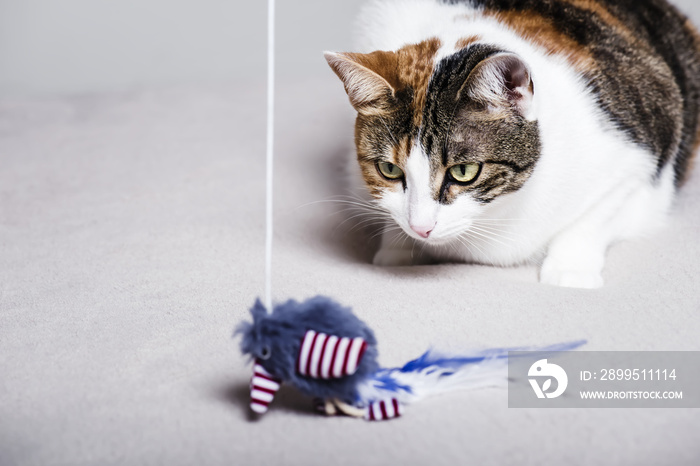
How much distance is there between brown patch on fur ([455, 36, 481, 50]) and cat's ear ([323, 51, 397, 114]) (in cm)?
13

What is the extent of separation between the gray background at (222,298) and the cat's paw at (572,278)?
0.12 feet

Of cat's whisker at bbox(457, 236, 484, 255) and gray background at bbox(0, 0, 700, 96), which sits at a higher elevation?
gray background at bbox(0, 0, 700, 96)

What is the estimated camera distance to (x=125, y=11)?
9.48 ft

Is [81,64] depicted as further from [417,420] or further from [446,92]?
[417,420]

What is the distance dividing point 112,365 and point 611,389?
72 cm

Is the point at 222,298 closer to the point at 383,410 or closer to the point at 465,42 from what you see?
the point at 383,410

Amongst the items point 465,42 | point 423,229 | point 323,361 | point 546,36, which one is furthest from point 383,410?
point 546,36

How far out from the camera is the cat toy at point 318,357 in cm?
79

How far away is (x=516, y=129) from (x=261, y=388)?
2.13 ft

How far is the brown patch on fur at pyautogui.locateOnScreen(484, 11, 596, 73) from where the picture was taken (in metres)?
1.35

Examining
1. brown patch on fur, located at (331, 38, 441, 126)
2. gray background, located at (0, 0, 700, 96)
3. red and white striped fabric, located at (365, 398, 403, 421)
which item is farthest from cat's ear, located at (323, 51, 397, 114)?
gray background, located at (0, 0, 700, 96)

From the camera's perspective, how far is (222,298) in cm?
122

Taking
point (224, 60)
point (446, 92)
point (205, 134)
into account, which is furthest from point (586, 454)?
point (224, 60)

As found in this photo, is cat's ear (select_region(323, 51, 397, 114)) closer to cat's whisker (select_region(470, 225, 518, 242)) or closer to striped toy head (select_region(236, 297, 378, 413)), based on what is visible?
cat's whisker (select_region(470, 225, 518, 242))
